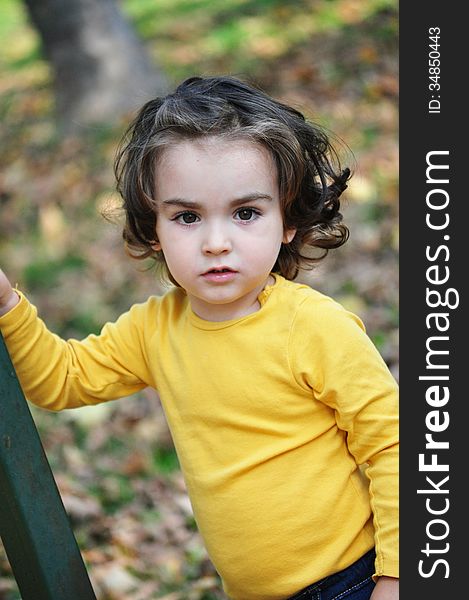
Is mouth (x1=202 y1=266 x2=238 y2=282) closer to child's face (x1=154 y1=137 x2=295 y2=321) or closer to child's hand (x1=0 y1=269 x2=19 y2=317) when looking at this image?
child's face (x1=154 y1=137 x2=295 y2=321)

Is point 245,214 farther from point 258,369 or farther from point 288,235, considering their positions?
point 258,369

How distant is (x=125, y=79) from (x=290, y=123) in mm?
5131

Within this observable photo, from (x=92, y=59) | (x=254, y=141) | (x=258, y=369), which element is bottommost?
(x=258, y=369)

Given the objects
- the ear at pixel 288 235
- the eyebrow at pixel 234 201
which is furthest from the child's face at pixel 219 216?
the ear at pixel 288 235

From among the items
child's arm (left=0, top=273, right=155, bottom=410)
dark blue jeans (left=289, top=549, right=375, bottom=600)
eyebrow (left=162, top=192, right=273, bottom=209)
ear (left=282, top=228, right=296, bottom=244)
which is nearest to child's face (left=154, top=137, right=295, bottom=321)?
eyebrow (left=162, top=192, right=273, bottom=209)

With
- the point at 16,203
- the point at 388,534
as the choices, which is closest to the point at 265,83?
the point at 16,203

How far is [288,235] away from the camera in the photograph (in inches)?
90.3

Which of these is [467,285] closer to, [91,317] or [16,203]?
[91,317]

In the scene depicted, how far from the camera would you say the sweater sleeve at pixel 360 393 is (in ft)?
6.68

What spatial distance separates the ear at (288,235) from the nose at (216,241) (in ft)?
0.90

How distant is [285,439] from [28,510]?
0.58 metres

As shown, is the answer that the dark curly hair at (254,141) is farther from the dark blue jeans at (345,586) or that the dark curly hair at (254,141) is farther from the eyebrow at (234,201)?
the dark blue jeans at (345,586)

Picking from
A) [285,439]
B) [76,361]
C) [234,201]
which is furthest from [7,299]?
[285,439]

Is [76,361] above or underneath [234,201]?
underneath
